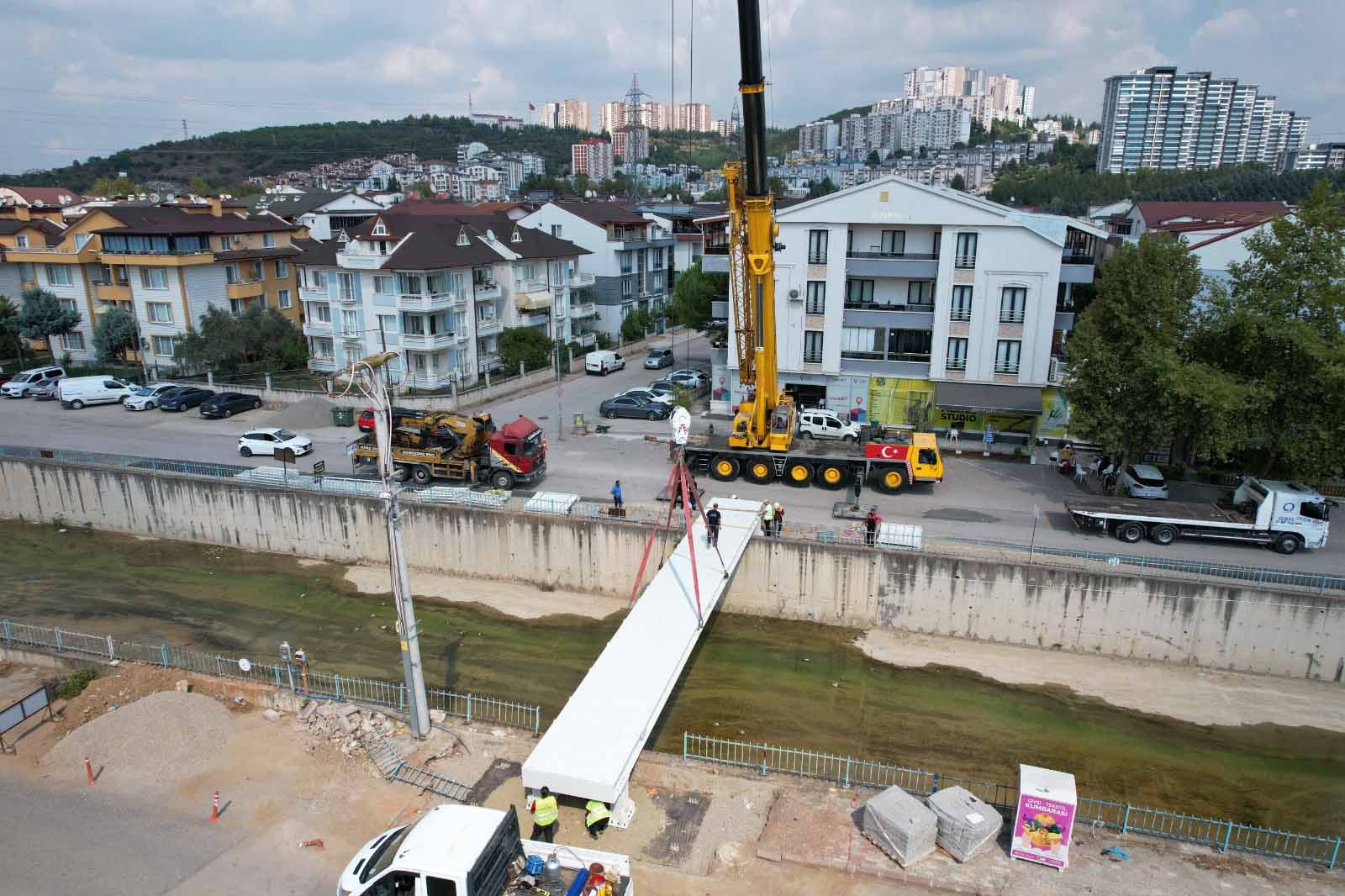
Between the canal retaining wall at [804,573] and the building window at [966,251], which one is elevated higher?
the building window at [966,251]

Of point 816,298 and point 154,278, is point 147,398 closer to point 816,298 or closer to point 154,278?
point 154,278

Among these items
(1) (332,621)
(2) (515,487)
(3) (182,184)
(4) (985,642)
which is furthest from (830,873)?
(3) (182,184)

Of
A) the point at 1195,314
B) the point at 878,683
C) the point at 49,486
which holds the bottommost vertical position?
the point at 878,683

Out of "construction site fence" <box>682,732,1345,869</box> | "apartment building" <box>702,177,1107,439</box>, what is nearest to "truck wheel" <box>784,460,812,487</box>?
"apartment building" <box>702,177,1107,439</box>

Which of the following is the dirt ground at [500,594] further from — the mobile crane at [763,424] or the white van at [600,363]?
the white van at [600,363]

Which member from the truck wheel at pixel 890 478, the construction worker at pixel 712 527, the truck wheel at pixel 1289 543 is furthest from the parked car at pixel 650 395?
the truck wheel at pixel 1289 543

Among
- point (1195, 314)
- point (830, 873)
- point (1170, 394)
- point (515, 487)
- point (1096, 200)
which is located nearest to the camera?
point (830, 873)

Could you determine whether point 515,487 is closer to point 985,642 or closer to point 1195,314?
point 985,642
